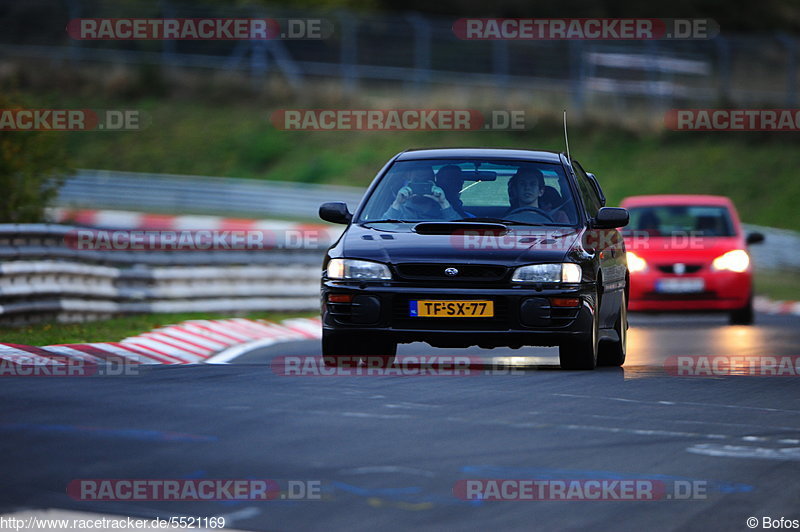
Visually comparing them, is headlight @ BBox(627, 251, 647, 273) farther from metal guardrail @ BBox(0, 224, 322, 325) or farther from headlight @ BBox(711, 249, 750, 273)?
metal guardrail @ BBox(0, 224, 322, 325)

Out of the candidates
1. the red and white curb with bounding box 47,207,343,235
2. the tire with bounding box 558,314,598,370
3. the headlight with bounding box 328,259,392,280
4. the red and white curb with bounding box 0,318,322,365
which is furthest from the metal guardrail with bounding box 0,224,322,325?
the red and white curb with bounding box 47,207,343,235

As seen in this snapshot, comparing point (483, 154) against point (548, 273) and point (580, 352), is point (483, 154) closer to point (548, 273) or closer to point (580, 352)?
point (548, 273)

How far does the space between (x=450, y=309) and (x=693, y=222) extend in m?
10.9

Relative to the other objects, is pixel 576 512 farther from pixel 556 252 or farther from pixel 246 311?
pixel 246 311

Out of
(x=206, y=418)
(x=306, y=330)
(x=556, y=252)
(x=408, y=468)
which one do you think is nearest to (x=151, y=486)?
(x=408, y=468)

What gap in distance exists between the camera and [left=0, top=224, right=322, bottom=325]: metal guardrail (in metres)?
15.7

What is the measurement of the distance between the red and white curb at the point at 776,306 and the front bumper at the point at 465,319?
45.5ft

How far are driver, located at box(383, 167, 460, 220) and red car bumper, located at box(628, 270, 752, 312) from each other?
340 inches

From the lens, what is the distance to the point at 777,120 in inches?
1750

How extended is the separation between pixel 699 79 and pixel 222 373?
34.0m

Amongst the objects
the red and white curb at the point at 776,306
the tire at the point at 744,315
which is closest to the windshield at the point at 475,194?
the tire at the point at 744,315

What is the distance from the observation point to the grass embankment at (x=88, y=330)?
1413cm

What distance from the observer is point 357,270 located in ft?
36.4

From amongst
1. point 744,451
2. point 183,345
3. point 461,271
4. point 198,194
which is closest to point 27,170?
point 183,345
